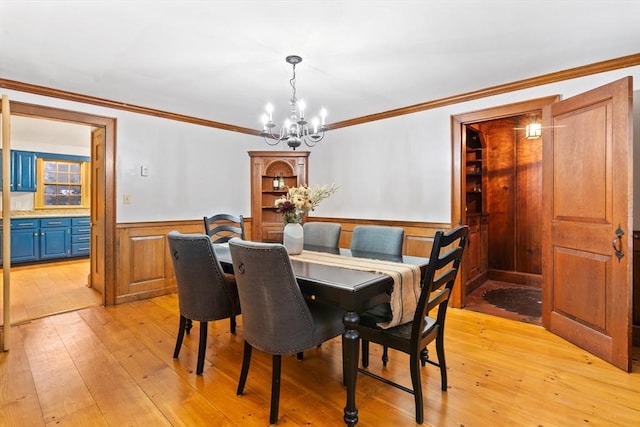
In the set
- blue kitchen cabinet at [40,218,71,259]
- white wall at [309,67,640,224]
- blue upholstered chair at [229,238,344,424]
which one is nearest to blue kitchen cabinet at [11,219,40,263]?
blue kitchen cabinet at [40,218,71,259]

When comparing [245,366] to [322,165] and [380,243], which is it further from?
[322,165]

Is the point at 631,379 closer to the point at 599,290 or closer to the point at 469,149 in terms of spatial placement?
the point at 599,290

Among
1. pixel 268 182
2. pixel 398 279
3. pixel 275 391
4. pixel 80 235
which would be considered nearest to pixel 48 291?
pixel 80 235

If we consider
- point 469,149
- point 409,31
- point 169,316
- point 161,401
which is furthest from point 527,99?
point 169,316

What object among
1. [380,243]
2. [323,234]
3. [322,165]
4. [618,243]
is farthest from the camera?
[322,165]

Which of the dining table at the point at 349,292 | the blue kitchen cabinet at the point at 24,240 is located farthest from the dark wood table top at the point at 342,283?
the blue kitchen cabinet at the point at 24,240

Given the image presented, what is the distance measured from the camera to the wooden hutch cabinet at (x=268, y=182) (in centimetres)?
490

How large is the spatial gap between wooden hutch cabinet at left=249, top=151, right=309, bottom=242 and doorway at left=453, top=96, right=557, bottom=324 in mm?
2370

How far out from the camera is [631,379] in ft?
6.97

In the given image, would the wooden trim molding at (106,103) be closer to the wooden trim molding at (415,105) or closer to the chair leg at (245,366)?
the wooden trim molding at (415,105)

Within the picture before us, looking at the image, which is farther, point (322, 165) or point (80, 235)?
point (80, 235)

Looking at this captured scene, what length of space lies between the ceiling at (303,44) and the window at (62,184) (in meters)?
4.04

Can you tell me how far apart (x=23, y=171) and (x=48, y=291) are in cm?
300

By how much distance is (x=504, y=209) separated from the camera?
4.76 m
